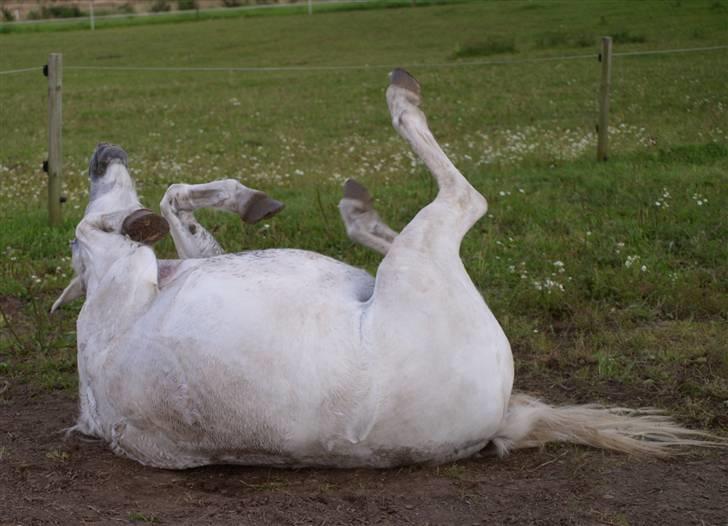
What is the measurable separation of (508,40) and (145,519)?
896 inches

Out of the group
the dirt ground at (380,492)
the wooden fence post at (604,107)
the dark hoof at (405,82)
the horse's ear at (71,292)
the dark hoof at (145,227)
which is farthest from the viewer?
the wooden fence post at (604,107)

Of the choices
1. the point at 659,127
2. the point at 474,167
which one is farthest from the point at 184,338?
the point at 659,127

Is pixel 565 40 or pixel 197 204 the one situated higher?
pixel 197 204

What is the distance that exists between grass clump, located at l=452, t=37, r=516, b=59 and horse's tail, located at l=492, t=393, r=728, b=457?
2054 centimetres

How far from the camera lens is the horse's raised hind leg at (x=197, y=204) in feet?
16.7

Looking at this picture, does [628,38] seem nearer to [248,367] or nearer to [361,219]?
[361,219]

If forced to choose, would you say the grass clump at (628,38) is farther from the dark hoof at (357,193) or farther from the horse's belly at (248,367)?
the horse's belly at (248,367)

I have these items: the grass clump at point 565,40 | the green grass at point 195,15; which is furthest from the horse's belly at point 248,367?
the green grass at point 195,15

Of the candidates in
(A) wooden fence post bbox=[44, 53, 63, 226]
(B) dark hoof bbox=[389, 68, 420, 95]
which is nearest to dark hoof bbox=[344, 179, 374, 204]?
(B) dark hoof bbox=[389, 68, 420, 95]

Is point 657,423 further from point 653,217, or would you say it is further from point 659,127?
point 659,127

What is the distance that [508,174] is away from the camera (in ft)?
32.6

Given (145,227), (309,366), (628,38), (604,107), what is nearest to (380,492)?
(309,366)

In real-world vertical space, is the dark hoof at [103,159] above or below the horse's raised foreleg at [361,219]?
above

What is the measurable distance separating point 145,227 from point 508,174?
6.00 m
